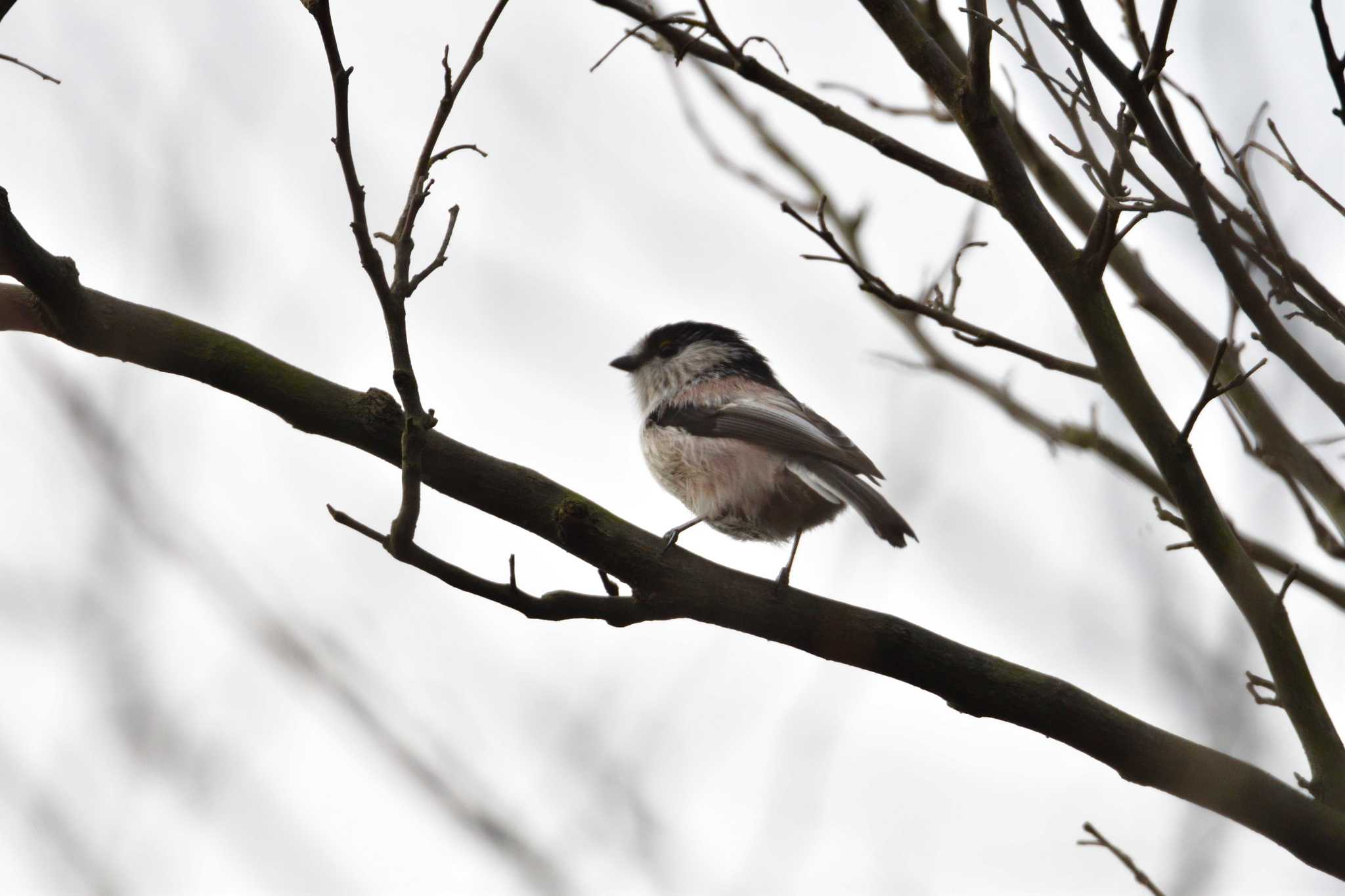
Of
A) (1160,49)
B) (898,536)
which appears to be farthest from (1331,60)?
(898,536)

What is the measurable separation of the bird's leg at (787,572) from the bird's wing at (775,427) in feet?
1.02

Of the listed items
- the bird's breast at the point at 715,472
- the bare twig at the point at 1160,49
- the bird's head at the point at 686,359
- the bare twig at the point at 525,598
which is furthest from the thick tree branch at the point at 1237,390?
the bird's head at the point at 686,359

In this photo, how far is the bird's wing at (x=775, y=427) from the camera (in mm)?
4793

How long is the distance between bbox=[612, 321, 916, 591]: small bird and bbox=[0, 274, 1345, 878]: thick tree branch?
2.15 feet

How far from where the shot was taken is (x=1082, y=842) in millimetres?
3480

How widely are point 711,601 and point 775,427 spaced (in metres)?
1.59

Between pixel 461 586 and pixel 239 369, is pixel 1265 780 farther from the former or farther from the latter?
pixel 239 369

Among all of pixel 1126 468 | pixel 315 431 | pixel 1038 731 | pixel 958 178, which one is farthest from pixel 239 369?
pixel 1126 468

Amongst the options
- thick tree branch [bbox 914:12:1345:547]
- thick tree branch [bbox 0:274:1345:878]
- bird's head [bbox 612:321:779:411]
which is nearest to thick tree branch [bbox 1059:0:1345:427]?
thick tree branch [bbox 914:12:1345:547]

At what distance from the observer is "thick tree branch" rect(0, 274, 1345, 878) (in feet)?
10.1

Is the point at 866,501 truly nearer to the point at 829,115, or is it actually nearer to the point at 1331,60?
the point at 829,115

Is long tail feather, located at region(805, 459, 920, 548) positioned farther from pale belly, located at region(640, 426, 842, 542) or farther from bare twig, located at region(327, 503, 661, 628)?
bare twig, located at region(327, 503, 661, 628)

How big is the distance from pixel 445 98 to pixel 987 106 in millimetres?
1418

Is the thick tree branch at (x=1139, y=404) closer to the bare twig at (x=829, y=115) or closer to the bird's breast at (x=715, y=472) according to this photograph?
the bare twig at (x=829, y=115)
